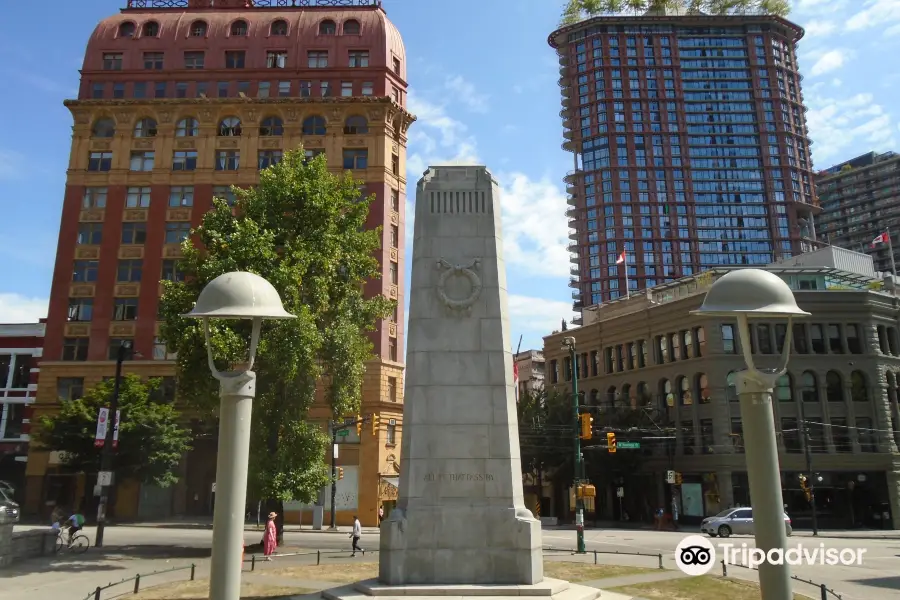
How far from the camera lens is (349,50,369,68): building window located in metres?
55.0

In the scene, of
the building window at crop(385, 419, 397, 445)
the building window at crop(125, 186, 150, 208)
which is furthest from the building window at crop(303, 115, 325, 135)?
the building window at crop(385, 419, 397, 445)

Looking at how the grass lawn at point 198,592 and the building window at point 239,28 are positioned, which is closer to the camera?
the grass lawn at point 198,592

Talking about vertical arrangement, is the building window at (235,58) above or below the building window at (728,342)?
above

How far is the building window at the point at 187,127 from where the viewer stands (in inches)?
2094

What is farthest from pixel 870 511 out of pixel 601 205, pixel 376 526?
pixel 601 205

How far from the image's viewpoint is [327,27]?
186 feet

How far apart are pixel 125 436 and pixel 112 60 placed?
1241 inches

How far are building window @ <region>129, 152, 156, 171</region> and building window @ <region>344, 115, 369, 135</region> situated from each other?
15.0 meters

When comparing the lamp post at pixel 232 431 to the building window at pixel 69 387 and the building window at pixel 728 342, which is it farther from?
the building window at pixel 728 342

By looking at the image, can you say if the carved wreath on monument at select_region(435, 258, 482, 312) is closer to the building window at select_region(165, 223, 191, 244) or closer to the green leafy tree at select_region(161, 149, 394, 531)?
the green leafy tree at select_region(161, 149, 394, 531)

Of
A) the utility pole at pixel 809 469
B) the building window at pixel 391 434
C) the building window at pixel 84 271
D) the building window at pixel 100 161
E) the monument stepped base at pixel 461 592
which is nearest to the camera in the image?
the monument stepped base at pixel 461 592

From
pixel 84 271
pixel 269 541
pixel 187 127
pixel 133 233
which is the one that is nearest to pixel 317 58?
pixel 187 127

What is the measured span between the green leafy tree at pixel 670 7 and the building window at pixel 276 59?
91.1 m


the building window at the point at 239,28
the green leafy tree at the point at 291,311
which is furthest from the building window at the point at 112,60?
the green leafy tree at the point at 291,311
